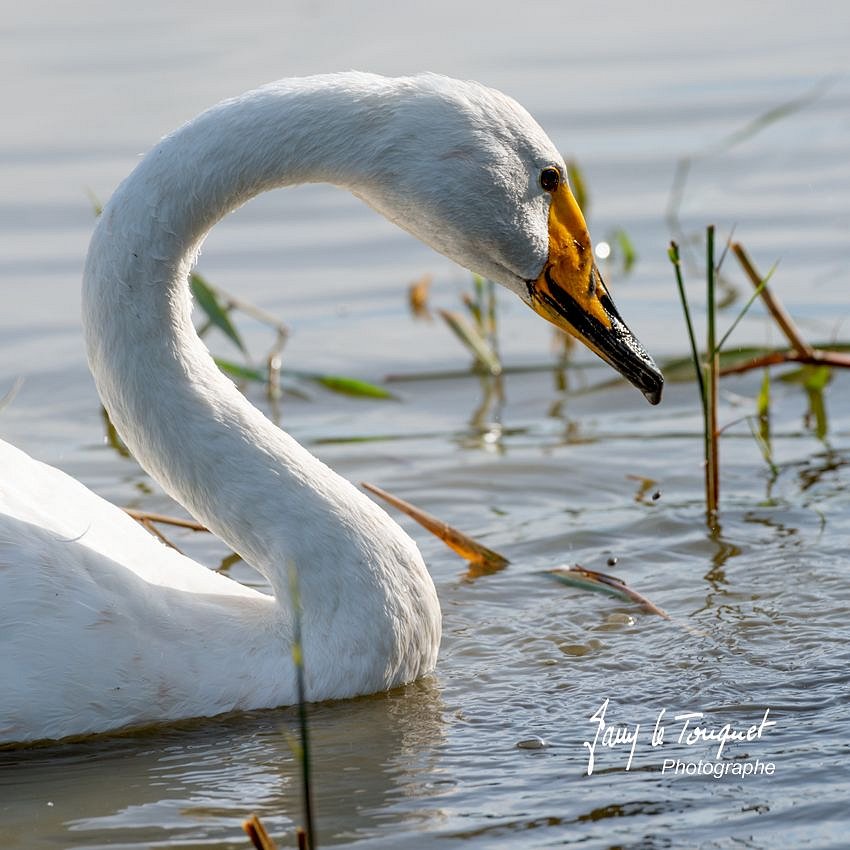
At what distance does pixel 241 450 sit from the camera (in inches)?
219

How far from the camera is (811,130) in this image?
12234mm

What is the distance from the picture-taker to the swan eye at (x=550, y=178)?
5.41 metres

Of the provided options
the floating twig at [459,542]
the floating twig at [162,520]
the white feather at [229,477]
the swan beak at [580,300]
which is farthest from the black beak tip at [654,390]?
the floating twig at [162,520]

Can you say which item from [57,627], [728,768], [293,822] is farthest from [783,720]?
[57,627]

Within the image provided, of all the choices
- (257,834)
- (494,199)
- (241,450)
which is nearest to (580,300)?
(494,199)

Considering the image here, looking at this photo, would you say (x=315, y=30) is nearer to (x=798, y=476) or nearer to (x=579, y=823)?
(x=798, y=476)

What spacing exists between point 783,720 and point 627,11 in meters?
11.3

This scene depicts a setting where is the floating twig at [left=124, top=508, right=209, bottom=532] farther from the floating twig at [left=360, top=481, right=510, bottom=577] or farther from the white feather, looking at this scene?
the white feather

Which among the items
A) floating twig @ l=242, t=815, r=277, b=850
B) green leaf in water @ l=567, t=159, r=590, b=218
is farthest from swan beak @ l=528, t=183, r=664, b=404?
green leaf in water @ l=567, t=159, r=590, b=218

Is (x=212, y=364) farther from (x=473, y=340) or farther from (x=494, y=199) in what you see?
(x=473, y=340)

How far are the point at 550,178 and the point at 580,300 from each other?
42 cm

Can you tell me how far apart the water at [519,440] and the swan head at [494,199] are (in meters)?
0.96

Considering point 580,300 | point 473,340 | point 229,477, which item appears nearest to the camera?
point 229,477

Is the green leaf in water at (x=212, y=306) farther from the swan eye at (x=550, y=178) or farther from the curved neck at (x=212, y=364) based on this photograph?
the swan eye at (x=550, y=178)
